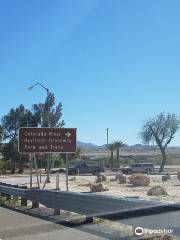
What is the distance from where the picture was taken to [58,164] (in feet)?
287

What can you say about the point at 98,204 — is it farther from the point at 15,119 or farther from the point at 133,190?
the point at 15,119

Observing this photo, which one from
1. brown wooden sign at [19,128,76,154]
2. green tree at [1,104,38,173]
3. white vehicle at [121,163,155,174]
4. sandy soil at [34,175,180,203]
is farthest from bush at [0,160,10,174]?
brown wooden sign at [19,128,76,154]

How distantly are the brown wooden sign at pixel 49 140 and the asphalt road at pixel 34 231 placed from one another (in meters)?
8.87

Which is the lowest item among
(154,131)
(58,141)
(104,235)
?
(104,235)

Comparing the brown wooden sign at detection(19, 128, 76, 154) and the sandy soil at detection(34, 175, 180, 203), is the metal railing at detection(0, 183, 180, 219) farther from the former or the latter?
the brown wooden sign at detection(19, 128, 76, 154)

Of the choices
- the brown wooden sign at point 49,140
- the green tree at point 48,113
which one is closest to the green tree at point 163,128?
the green tree at point 48,113

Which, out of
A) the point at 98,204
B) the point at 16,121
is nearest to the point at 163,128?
the point at 16,121

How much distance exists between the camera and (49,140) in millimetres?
25359

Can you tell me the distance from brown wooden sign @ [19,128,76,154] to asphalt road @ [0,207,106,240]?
8.87 metres

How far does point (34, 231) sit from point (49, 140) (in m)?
12.2

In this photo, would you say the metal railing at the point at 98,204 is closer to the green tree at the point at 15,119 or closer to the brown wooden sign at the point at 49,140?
the brown wooden sign at the point at 49,140

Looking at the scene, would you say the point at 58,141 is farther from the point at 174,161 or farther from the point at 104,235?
the point at 174,161

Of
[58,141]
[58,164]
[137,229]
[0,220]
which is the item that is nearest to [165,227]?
[137,229]

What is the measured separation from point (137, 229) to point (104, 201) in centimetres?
161
